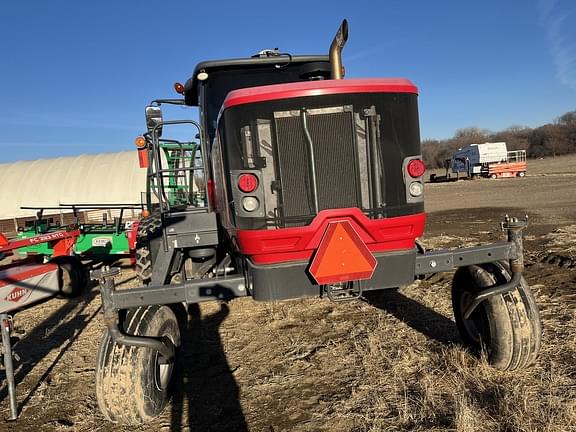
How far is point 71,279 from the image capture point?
7.02 m

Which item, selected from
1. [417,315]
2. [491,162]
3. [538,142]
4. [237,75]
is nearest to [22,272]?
[237,75]

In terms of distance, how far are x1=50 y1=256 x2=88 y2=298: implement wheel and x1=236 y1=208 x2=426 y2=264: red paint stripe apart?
5229 millimetres

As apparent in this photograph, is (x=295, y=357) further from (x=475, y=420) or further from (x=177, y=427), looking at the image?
(x=475, y=420)

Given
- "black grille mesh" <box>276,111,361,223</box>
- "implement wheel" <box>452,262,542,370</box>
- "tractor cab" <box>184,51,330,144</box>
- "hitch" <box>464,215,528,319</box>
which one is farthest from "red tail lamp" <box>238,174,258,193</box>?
"implement wheel" <box>452,262,542,370</box>

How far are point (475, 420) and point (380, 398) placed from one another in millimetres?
698

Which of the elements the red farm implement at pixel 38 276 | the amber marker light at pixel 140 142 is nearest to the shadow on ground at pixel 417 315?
the amber marker light at pixel 140 142

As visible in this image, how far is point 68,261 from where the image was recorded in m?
7.36

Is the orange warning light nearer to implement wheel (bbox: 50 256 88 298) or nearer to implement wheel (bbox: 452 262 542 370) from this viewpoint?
implement wheel (bbox: 452 262 542 370)

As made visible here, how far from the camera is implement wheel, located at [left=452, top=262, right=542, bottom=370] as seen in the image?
3.32m

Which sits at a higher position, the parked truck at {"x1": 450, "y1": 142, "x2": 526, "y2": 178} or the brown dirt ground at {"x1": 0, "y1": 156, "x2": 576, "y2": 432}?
the parked truck at {"x1": 450, "y1": 142, "x2": 526, "y2": 178}

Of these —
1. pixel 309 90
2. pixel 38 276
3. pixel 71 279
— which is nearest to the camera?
pixel 309 90

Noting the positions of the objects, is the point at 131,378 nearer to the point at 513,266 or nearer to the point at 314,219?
the point at 314,219

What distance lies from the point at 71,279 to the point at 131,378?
468 cm

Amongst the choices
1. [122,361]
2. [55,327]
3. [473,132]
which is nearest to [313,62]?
[122,361]
